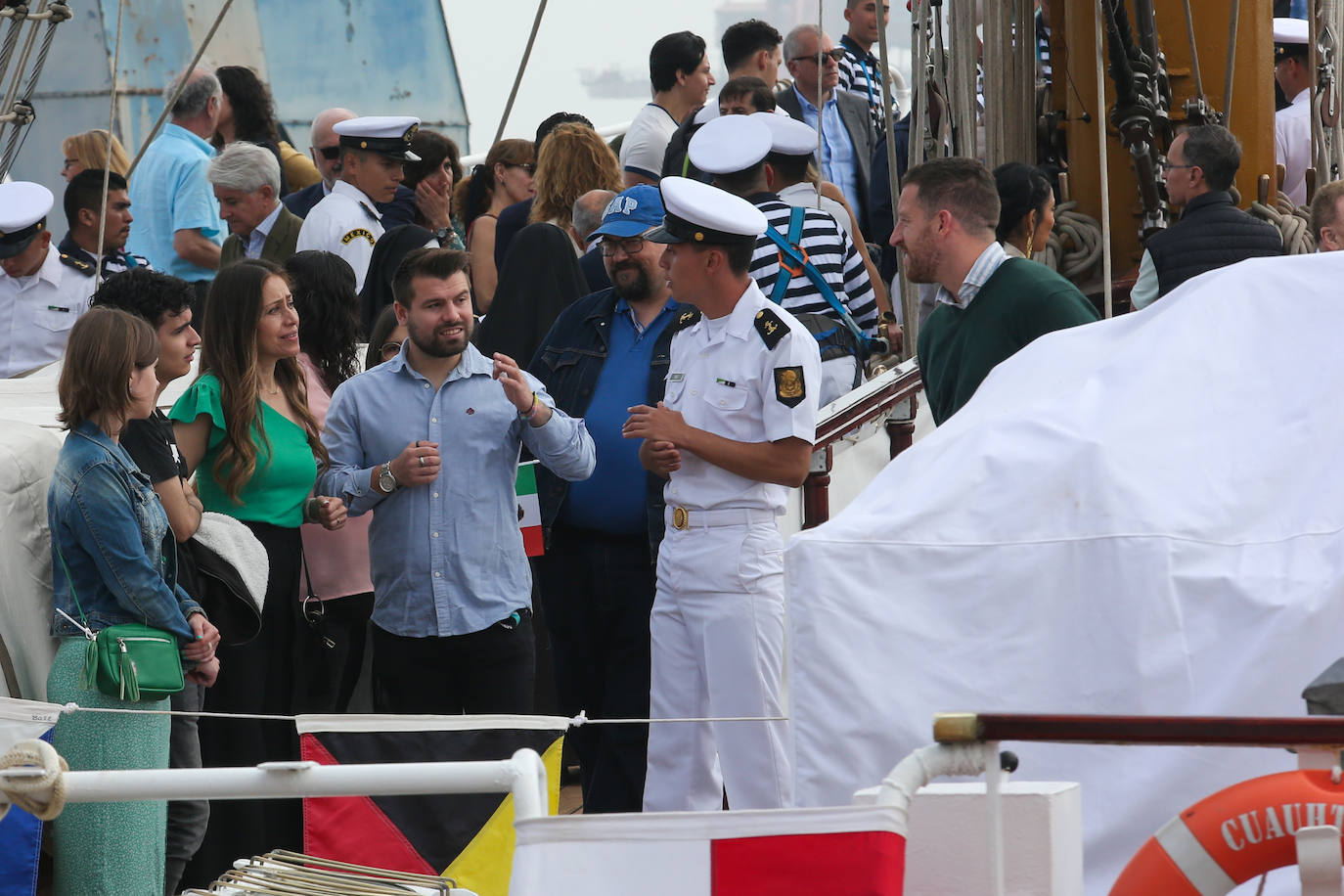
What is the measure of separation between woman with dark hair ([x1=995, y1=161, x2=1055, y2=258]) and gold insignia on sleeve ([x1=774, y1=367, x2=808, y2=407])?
1.28 m

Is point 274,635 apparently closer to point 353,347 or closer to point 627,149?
point 353,347

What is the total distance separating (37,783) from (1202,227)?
459 cm

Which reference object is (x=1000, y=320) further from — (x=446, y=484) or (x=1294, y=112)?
(x=1294, y=112)

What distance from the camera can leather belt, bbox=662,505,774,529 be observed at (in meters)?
4.68

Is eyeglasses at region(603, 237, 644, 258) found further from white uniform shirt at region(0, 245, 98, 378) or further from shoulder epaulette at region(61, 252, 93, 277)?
shoulder epaulette at region(61, 252, 93, 277)

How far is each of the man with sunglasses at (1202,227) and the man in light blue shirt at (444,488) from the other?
2.27 m

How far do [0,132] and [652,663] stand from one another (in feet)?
11.9

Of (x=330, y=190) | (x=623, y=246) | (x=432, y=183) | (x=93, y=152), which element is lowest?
(x=623, y=246)

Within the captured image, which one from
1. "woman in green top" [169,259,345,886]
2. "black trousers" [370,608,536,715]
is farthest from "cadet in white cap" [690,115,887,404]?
"woman in green top" [169,259,345,886]

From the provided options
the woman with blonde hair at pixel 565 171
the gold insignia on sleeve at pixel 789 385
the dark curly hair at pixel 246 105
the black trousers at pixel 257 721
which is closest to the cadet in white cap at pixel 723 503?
the gold insignia on sleeve at pixel 789 385

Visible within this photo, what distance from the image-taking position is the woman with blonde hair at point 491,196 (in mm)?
7094

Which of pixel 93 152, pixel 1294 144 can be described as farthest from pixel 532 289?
pixel 1294 144

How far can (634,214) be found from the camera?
5.16 metres

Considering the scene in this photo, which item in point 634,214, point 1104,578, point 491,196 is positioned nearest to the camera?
point 1104,578
